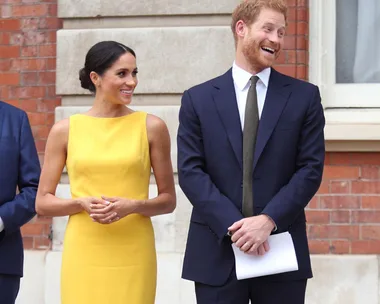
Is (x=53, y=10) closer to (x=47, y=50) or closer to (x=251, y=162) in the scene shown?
(x=47, y=50)

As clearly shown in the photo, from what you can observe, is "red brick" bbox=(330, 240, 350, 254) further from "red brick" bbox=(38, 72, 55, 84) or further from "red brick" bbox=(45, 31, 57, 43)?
"red brick" bbox=(45, 31, 57, 43)

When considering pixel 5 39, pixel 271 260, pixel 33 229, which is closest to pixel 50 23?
pixel 5 39

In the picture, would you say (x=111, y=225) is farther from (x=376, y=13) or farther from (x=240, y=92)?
(x=376, y=13)

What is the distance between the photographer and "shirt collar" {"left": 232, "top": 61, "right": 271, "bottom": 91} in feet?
12.6

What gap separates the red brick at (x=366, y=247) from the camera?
5836 millimetres

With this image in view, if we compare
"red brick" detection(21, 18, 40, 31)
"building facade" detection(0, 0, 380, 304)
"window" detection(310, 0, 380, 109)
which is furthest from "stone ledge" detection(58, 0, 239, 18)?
"window" detection(310, 0, 380, 109)

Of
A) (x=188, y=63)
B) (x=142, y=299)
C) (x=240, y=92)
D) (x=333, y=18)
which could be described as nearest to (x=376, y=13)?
(x=333, y=18)

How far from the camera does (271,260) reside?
3.65 meters

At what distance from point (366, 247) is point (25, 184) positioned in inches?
98.2

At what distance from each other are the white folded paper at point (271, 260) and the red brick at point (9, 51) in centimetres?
325

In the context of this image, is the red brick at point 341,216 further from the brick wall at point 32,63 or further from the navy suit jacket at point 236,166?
the navy suit jacket at point 236,166

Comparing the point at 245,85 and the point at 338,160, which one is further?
the point at 338,160

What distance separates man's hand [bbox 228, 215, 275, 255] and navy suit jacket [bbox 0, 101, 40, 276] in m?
1.11

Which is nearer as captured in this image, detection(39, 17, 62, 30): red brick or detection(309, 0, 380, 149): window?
detection(309, 0, 380, 149): window
